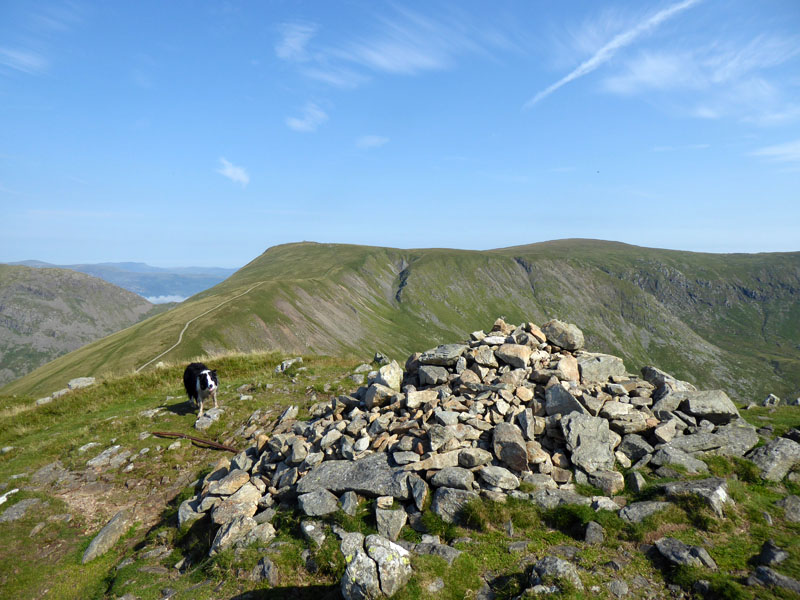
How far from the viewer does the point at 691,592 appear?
7.74 m

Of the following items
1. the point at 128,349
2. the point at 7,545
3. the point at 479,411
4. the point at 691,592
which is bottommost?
the point at 128,349

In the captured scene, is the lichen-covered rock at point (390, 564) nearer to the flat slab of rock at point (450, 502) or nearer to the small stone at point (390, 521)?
the small stone at point (390, 521)

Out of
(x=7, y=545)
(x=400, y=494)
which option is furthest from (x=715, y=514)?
(x=7, y=545)

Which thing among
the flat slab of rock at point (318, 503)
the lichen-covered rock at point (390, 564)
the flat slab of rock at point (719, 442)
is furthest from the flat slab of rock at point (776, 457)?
the flat slab of rock at point (318, 503)

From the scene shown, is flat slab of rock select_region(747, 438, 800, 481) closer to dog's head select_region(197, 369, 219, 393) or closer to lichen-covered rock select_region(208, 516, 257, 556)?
lichen-covered rock select_region(208, 516, 257, 556)

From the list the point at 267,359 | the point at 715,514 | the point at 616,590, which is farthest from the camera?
the point at 267,359

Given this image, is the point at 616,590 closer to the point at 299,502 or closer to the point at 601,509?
the point at 601,509

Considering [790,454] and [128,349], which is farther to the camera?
[128,349]

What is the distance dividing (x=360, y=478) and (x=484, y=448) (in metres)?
3.90

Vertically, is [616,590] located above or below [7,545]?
above

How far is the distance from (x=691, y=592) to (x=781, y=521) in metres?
4.22

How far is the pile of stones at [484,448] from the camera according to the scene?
10.6 m

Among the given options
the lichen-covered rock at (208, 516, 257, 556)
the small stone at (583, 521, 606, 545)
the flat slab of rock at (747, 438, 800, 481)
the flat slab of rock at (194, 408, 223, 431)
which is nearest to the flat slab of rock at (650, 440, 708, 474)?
the flat slab of rock at (747, 438, 800, 481)

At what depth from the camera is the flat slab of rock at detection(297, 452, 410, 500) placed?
11.0 metres
